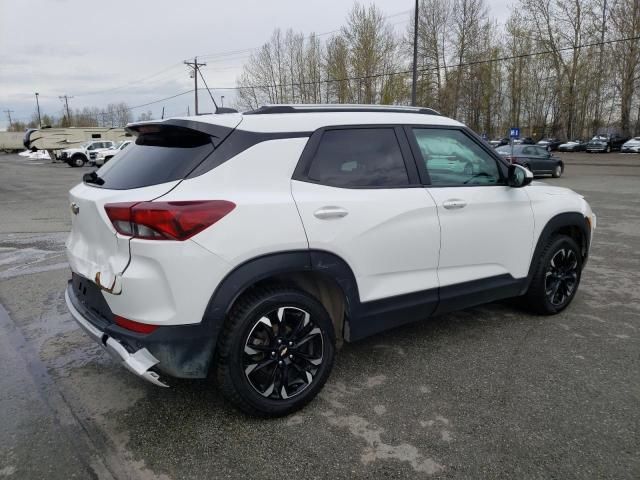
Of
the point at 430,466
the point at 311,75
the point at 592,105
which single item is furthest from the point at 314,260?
the point at 592,105

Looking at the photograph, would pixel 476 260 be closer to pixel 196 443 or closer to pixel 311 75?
pixel 196 443

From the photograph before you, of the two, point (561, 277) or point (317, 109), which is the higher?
point (317, 109)

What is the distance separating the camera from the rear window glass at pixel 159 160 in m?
2.67

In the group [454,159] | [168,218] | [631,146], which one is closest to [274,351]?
[168,218]

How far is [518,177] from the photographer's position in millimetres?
3850

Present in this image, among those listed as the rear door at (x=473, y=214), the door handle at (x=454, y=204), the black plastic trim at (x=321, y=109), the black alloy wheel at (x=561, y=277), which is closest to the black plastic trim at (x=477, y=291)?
the rear door at (x=473, y=214)

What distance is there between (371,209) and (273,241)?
2.34 feet

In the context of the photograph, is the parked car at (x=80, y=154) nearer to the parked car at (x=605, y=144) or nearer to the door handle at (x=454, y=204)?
the door handle at (x=454, y=204)

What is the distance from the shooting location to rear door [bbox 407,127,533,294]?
348 centimetres

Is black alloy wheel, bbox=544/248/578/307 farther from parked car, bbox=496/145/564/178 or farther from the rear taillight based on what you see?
parked car, bbox=496/145/564/178

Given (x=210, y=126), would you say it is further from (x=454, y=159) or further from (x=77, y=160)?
(x=77, y=160)

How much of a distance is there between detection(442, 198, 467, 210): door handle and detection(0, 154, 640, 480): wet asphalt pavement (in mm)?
1115

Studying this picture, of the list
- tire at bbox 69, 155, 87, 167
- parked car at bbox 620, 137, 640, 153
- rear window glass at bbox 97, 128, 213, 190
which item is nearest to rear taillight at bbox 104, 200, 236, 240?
rear window glass at bbox 97, 128, 213, 190

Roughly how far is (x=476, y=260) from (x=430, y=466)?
1.70m
